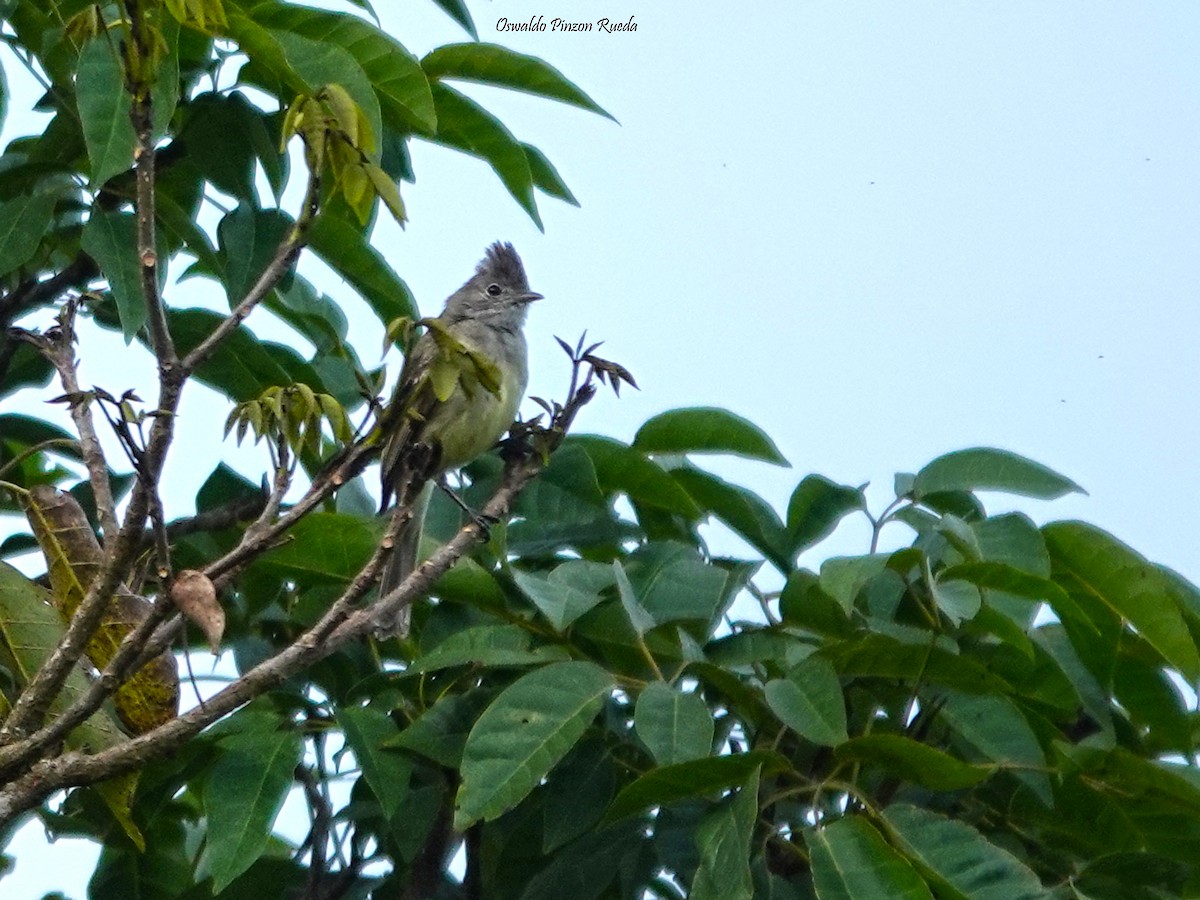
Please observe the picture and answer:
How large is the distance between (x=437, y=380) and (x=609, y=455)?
1212 mm

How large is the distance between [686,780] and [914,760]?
1.16ft

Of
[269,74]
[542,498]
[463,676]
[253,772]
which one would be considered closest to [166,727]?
A: [253,772]

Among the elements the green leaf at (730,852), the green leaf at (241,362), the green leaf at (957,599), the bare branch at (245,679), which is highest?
the green leaf at (241,362)

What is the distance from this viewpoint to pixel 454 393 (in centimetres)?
450

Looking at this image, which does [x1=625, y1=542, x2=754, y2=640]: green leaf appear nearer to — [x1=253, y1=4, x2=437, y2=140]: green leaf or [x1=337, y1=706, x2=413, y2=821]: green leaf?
[x1=337, y1=706, x2=413, y2=821]: green leaf

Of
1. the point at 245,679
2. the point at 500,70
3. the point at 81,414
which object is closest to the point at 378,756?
the point at 245,679

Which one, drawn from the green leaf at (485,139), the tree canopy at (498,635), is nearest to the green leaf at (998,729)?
the tree canopy at (498,635)

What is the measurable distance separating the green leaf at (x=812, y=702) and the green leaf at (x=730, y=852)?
0.11m

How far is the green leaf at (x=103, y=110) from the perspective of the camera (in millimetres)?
2678

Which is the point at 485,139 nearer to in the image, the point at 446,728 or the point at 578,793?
the point at 446,728

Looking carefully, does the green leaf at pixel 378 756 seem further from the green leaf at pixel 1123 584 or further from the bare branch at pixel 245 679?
the green leaf at pixel 1123 584

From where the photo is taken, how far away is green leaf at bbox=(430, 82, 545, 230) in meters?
3.22

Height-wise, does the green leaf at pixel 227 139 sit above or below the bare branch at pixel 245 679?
above

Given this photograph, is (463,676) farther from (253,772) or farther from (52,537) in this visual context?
(52,537)
